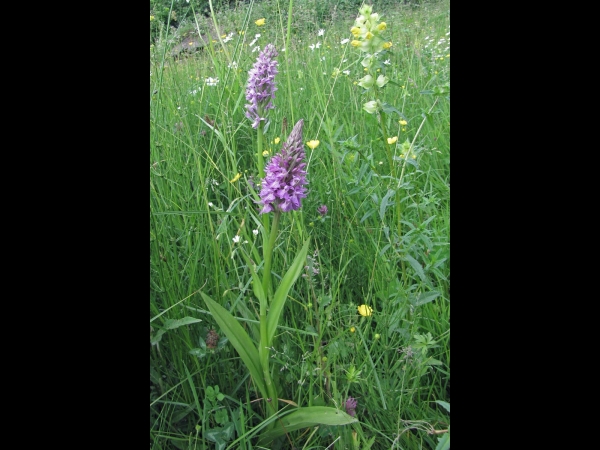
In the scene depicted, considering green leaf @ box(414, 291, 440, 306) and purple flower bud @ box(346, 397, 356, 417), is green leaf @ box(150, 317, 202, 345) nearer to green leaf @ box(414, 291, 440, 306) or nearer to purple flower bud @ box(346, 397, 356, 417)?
purple flower bud @ box(346, 397, 356, 417)

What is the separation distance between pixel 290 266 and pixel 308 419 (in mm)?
247

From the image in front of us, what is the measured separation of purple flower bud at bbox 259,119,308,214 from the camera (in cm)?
64

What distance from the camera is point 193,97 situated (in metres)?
1.23

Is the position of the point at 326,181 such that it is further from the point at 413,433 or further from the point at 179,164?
the point at 413,433

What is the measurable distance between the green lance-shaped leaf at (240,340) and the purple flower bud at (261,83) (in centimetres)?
32

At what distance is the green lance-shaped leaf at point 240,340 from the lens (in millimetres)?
674

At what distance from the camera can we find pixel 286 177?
65cm

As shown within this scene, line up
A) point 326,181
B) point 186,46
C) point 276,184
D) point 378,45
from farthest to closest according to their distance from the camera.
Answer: point 186,46 < point 326,181 < point 378,45 < point 276,184

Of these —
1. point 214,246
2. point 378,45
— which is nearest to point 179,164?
point 214,246

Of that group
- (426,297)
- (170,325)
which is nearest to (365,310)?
(426,297)

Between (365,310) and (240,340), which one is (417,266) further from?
(240,340)

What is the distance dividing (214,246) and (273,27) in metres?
0.58

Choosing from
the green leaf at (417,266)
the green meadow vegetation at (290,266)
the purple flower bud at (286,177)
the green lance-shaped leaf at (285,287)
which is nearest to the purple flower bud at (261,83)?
the green meadow vegetation at (290,266)

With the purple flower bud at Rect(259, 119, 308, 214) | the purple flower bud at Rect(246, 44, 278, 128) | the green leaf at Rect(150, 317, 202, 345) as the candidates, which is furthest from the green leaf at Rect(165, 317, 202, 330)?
the purple flower bud at Rect(246, 44, 278, 128)
